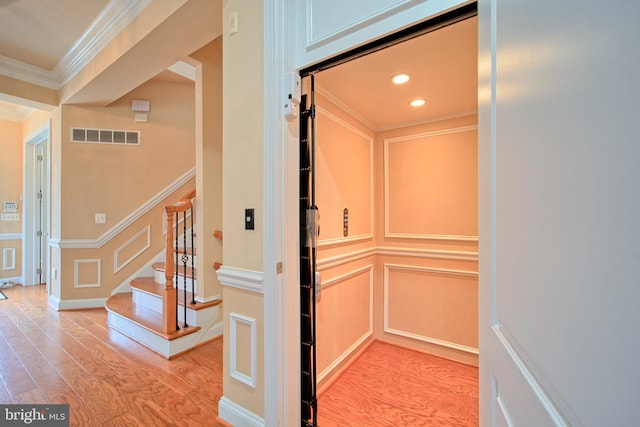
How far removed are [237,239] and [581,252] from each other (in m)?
1.45

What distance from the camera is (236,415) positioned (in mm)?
1532

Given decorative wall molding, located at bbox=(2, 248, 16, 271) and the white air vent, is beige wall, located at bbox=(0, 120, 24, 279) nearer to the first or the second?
decorative wall molding, located at bbox=(2, 248, 16, 271)

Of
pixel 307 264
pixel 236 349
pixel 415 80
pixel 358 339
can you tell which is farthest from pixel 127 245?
pixel 415 80

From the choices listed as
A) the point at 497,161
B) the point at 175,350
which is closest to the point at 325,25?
the point at 497,161

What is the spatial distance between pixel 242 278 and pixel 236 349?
1.43 ft

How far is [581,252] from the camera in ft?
1.21

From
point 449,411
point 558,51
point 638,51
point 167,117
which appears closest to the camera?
point 638,51

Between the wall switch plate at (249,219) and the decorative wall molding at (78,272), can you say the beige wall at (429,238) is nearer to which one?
the wall switch plate at (249,219)

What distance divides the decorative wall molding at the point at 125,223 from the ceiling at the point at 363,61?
6.03ft

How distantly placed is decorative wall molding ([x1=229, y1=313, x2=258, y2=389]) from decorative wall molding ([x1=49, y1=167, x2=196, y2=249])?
315cm

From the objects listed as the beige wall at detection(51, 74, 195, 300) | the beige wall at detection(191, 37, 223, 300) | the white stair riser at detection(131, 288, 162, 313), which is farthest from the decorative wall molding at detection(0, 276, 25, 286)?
the beige wall at detection(191, 37, 223, 300)

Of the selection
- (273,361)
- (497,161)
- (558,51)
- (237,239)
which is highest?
(558,51)

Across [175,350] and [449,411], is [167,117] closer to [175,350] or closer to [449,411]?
[175,350]

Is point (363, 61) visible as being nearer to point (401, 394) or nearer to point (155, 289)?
point (401, 394)
